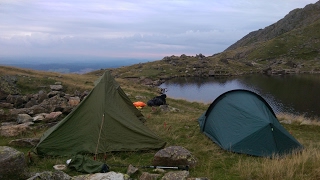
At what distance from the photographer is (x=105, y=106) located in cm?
1134

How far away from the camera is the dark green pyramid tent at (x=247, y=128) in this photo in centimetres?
1104

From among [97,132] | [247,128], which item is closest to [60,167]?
[97,132]

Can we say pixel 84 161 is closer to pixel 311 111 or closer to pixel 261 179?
pixel 261 179

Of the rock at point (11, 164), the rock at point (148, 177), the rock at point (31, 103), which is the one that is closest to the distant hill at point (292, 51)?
the rock at point (31, 103)

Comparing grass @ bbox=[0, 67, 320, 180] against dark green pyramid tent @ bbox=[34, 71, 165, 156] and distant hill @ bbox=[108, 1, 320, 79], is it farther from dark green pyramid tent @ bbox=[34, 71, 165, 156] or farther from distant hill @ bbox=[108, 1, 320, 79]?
distant hill @ bbox=[108, 1, 320, 79]

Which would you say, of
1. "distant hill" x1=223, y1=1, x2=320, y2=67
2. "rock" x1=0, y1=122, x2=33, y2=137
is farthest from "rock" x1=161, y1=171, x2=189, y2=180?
"distant hill" x1=223, y1=1, x2=320, y2=67

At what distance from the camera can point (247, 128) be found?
1162cm

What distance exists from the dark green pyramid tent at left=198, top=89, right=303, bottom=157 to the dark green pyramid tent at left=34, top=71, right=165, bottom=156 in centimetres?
306

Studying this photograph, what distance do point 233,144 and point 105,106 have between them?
218 inches

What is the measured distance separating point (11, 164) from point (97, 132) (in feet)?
13.9

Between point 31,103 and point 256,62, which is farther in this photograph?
point 256,62

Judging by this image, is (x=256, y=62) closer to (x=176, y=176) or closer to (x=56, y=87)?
(x=56, y=87)

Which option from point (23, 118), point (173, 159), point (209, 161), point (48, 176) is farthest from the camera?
point (23, 118)

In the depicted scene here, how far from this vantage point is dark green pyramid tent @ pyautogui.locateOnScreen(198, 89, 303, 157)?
1104 centimetres
